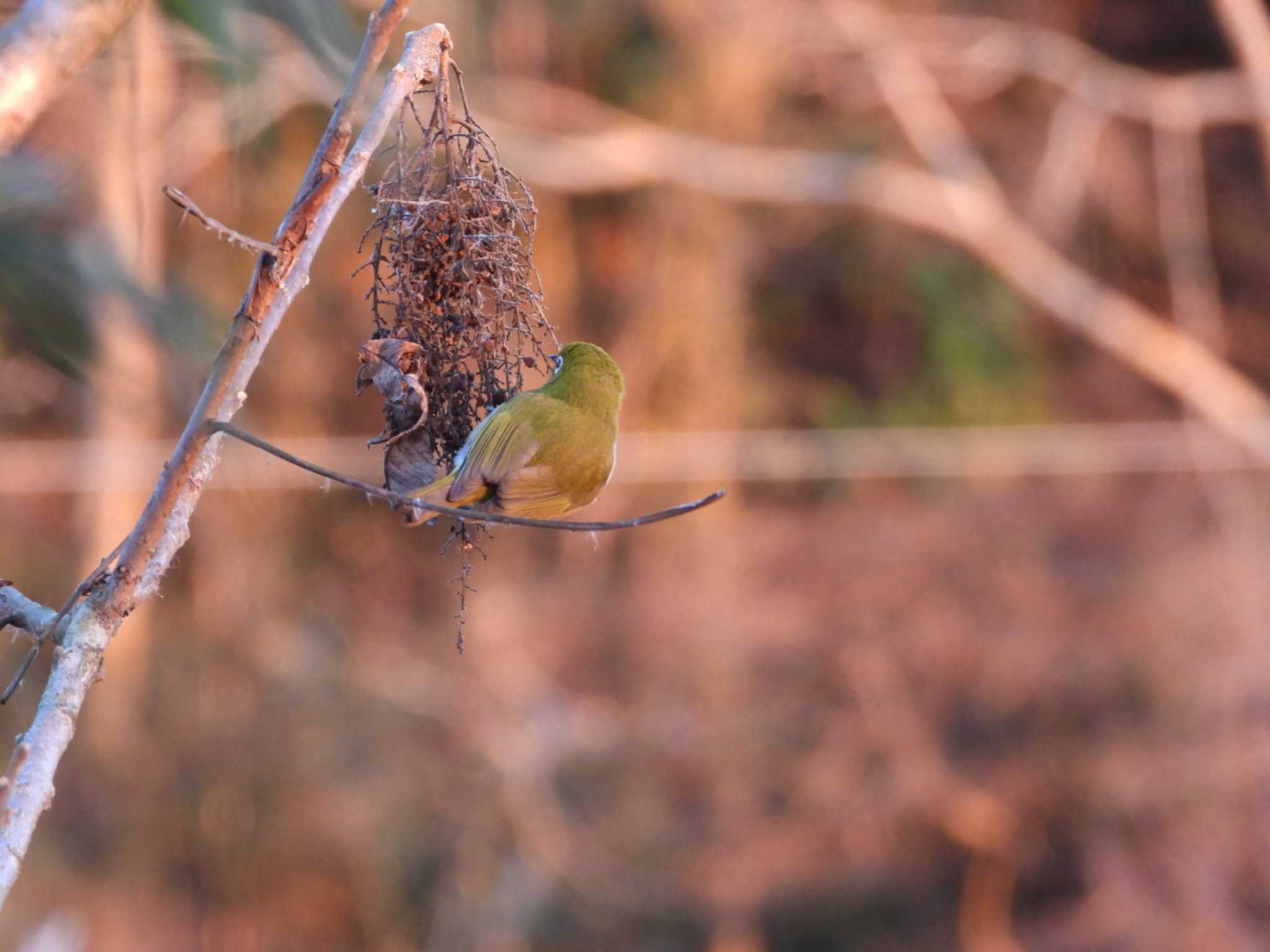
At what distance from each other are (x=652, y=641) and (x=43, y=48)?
262 inches

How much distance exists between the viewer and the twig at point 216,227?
119 centimetres

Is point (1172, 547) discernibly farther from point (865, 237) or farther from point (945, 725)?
point (865, 237)

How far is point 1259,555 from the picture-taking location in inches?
313

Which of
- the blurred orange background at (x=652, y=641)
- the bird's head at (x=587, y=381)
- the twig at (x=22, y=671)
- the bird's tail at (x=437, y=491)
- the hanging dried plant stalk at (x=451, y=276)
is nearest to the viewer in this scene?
the twig at (x=22, y=671)

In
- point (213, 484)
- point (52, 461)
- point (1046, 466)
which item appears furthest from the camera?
point (1046, 466)

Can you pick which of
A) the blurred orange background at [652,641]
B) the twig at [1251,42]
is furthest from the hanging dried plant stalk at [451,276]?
the twig at [1251,42]

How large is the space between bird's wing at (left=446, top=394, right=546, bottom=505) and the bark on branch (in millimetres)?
650

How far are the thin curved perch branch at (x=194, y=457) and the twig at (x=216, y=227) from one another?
0.02m

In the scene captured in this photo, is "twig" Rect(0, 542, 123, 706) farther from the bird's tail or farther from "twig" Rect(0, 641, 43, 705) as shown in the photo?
the bird's tail

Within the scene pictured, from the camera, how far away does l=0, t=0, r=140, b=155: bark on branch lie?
4.58 ft

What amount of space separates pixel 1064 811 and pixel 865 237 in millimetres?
5234

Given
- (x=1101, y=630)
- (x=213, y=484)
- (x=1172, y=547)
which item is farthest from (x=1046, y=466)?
(x=213, y=484)

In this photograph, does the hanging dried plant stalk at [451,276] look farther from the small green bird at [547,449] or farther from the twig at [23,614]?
the twig at [23,614]

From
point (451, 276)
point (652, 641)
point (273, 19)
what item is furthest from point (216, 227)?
point (652, 641)
